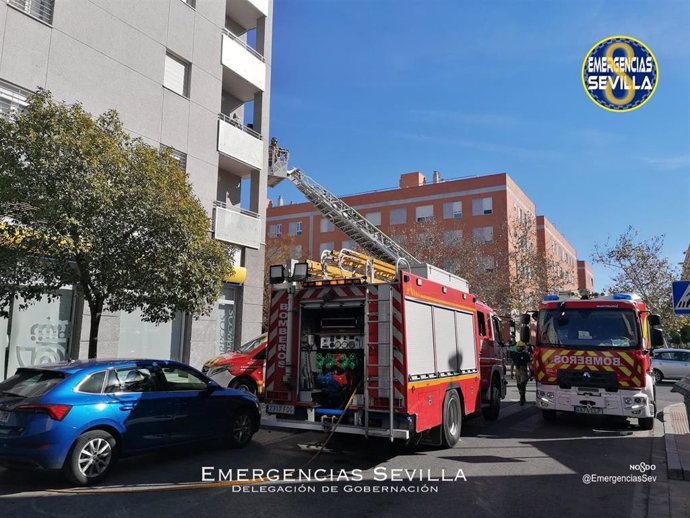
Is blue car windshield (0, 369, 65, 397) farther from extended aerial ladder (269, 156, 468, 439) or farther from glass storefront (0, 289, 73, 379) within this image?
glass storefront (0, 289, 73, 379)

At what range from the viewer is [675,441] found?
8.93 meters

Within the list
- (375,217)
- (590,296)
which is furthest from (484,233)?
(590,296)

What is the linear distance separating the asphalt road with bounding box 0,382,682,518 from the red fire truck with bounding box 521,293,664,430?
0.88 metres

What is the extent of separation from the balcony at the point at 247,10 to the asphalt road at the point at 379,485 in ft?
56.0

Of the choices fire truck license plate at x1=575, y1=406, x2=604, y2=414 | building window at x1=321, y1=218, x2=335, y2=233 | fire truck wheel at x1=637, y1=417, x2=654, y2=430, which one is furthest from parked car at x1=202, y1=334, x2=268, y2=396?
building window at x1=321, y1=218, x2=335, y2=233

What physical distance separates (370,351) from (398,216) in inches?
1661

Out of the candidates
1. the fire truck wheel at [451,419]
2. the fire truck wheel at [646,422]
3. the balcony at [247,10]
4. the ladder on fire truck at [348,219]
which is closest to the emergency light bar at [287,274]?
the fire truck wheel at [451,419]

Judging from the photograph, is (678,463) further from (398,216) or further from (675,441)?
(398,216)

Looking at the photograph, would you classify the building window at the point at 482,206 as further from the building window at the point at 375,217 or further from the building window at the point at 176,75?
the building window at the point at 176,75

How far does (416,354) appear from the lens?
7336 mm

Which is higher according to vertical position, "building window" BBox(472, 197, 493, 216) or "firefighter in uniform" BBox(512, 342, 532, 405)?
"building window" BBox(472, 197, 493, 216)

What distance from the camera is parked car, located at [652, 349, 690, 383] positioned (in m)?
21.7

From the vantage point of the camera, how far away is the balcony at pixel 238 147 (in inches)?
717

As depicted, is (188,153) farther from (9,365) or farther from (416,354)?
(416,354)
